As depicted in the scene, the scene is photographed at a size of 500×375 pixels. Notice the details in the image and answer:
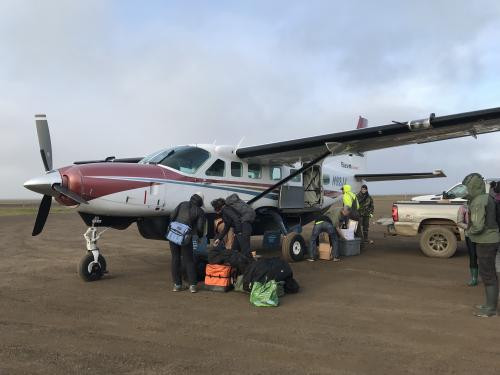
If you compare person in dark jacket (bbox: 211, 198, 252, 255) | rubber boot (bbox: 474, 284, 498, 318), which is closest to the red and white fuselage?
person in dark jacket (bbox: 211, 198, 252, 255)

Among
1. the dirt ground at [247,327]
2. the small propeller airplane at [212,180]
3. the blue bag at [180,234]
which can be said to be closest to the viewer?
the dirt ground at [247,327]

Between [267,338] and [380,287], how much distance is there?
11.2 ft

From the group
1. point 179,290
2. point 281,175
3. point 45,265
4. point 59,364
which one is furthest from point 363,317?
point 45,265

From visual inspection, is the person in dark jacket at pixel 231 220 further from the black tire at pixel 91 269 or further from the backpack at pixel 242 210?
the black tire at pixel 91 269

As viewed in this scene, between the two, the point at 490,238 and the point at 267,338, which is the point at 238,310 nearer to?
the point at 267,338

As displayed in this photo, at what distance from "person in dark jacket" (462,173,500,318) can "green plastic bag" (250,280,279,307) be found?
2.79 meters

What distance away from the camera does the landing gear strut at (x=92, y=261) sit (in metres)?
8.05

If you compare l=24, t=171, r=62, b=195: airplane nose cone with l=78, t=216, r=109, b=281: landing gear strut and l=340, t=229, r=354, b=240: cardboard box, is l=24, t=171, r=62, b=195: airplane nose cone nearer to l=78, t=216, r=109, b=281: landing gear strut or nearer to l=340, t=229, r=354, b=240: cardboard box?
l=78, t=216, r=109, b=281: landing gear strut

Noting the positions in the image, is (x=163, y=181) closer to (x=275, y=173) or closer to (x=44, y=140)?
(x=44, y=140)

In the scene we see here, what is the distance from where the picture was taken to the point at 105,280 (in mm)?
8281

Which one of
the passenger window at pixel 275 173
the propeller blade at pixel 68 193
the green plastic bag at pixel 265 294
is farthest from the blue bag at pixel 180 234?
the passenger window at pixel 275 173

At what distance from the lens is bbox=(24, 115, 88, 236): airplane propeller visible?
7.30 metres

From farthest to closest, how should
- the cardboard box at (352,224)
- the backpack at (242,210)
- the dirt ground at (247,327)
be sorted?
the cardboard box at (352,224), the backpack at (242,210), the dirt ground at (247,327)

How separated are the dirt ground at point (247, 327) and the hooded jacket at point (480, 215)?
1.08 metres
